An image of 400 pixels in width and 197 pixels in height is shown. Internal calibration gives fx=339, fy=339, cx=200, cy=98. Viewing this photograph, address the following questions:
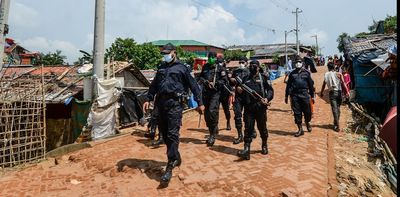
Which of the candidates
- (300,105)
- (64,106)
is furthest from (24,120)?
(300,105)

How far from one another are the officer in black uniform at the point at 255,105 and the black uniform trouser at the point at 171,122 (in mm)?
1331

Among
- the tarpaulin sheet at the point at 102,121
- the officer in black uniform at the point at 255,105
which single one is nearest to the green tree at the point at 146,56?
the tarpaulin sheet at the point at 102,121

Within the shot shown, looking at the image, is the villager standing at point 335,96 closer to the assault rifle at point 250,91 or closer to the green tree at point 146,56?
the assault rifle at point 250,91

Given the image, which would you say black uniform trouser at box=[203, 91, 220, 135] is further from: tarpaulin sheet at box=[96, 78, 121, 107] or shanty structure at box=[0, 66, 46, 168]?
shanty structure at box=[0, 66, 46, 168]

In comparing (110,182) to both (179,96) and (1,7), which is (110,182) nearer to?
(179,96)

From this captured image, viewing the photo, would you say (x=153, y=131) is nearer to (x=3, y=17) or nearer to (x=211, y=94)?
(x=211, y=94)

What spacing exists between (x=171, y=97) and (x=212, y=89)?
1.97 meters

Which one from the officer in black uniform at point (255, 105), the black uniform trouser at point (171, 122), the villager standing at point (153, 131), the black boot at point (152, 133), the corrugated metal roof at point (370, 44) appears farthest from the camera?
the corrugated metal roof at point (370, 44)

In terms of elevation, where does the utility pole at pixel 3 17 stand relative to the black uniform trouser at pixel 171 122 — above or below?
above

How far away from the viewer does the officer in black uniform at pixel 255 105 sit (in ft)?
18.9

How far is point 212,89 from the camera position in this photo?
22.6 feet

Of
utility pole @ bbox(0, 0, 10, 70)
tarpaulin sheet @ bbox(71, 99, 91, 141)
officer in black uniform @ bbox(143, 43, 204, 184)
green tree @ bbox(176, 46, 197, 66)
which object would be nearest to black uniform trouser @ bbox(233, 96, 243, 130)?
officer in black uniform @ bbox(143, 43, 204, 184)

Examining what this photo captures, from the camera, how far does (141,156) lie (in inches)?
252

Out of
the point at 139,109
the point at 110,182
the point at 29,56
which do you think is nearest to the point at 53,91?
the point at 139,109
